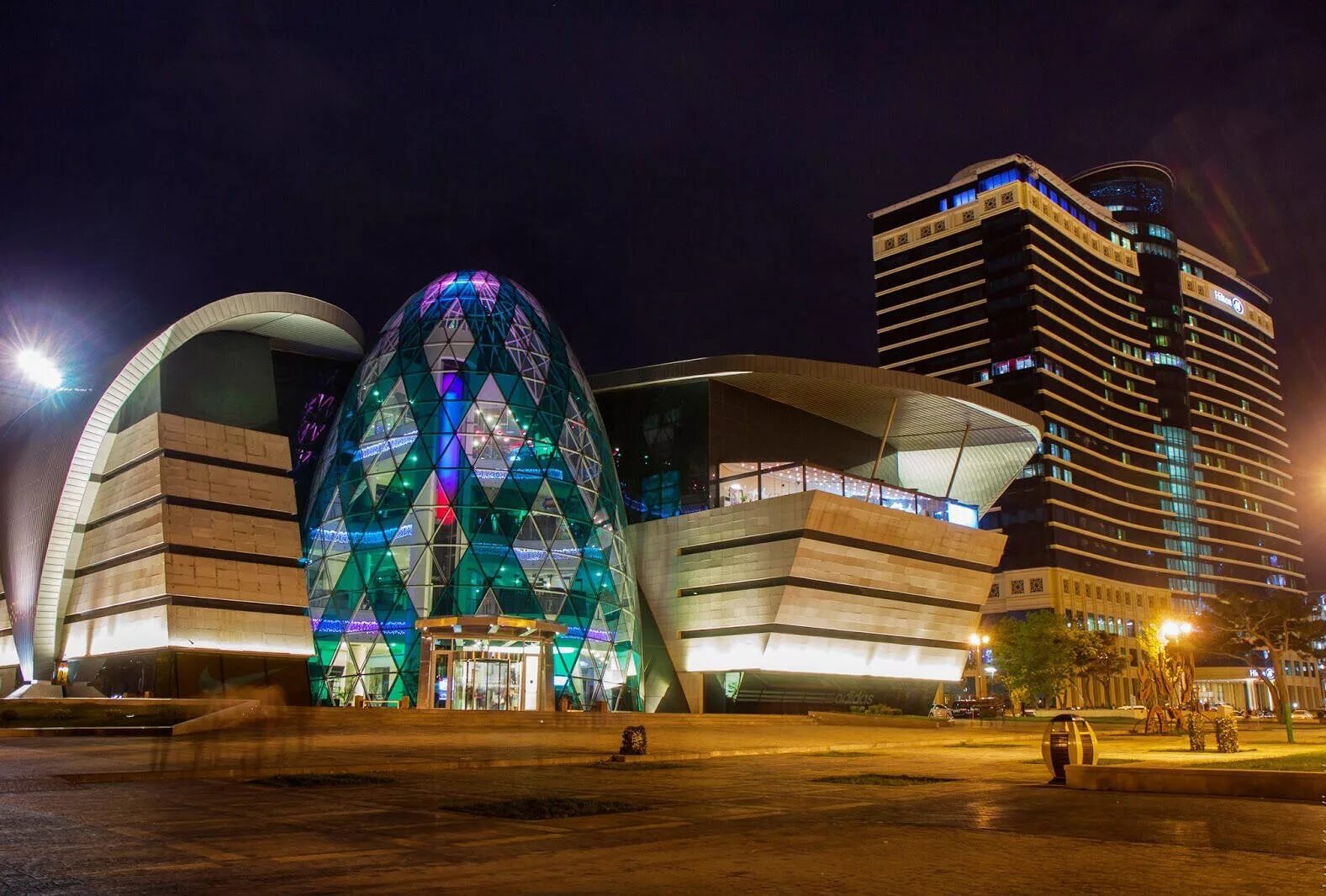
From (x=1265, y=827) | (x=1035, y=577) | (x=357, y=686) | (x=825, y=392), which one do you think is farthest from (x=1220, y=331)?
(x=1265, y=827)

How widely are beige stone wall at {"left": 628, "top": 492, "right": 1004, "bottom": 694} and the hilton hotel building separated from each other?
7113 cm

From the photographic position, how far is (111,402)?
4325cm

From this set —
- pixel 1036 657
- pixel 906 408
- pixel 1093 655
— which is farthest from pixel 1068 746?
pixel 1093 655

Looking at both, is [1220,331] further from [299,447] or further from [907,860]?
[907,860]

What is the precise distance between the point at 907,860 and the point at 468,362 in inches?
1630

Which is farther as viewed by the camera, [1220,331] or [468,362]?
[1220,331]

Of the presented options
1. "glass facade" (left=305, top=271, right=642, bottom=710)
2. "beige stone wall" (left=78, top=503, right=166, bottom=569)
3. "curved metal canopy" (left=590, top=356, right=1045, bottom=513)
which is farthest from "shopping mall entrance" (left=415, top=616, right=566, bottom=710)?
"curved metal canopy" (left=590, top=356, right=1045, bottom=513)

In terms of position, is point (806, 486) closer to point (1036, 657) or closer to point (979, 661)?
point (1036, 657)

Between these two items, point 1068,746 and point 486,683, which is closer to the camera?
point 1068,746

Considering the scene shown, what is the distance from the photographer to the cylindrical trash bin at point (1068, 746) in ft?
54.8

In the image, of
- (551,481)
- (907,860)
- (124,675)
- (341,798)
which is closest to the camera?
(907,860)

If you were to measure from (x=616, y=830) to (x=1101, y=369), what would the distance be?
145 metres

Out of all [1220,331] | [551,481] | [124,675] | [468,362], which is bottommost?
[124,675]

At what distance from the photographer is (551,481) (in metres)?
46.9
